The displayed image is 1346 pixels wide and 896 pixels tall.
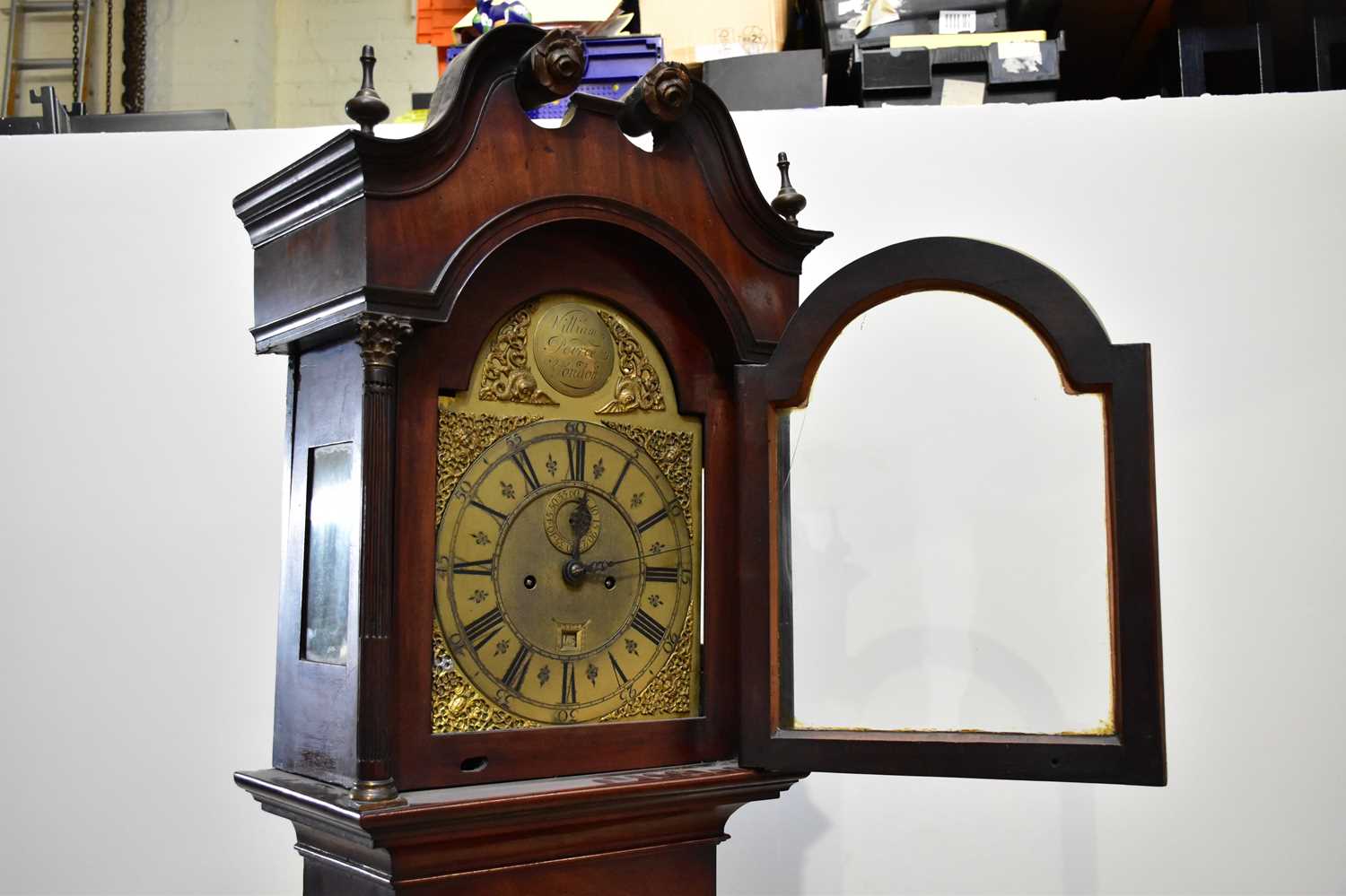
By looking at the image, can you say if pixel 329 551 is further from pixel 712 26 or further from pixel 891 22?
pixel 891 22

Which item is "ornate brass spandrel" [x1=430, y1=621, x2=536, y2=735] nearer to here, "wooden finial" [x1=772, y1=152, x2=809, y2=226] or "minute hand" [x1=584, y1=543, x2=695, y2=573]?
"minute hand" [x1=584, y1=543, x2=695, y2=573]

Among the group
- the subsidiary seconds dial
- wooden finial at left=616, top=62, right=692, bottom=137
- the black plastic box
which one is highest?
the black plastic box

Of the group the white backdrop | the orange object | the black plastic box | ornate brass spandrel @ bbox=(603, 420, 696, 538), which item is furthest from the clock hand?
the orange object

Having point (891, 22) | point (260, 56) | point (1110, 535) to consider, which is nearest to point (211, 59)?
point (260, 56)

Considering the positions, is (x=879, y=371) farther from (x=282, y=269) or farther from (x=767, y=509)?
(x=282, y=269)

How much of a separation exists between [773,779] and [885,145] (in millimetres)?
1440

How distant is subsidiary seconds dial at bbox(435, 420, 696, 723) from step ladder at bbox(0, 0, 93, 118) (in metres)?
3.08

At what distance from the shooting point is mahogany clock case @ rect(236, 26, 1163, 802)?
159 centimetres

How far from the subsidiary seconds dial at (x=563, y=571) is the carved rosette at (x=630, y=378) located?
4cm

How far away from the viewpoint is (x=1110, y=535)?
1688mm

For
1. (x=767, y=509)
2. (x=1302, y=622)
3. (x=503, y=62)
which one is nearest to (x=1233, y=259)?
(x=1302, y=622)

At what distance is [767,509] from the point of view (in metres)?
1.78

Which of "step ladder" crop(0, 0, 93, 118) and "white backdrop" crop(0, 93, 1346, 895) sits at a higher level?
"step ladder" crop(0, 0, 93, 118)
